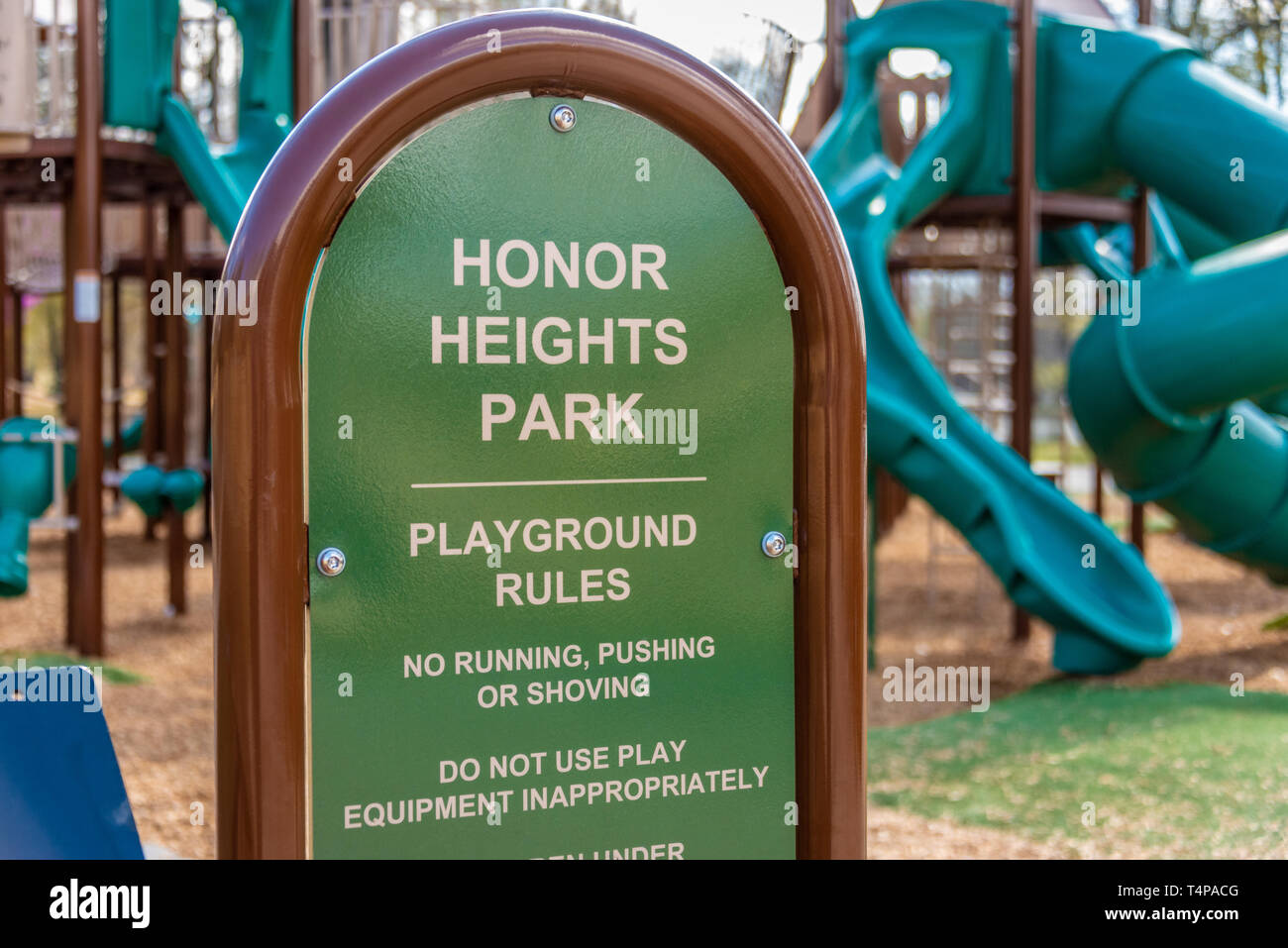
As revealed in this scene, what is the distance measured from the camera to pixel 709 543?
2.05 m

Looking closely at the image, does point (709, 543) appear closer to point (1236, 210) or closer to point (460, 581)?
point (460, 581)

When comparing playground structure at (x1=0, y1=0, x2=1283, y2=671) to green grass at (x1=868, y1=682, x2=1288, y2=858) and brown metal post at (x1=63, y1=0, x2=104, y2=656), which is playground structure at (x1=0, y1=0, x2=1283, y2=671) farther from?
green grass at (x1=868, y1=682, x2=1288, y2=858)

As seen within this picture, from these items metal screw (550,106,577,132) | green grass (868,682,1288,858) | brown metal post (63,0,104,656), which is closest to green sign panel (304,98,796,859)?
metal screw (550,106,577,132)

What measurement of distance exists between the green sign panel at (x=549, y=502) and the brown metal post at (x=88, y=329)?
5885 millimetres

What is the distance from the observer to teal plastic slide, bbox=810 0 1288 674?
6.57 metres

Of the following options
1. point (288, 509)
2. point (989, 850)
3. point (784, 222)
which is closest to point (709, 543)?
point (784, 222)

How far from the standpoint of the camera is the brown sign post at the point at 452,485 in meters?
1.77

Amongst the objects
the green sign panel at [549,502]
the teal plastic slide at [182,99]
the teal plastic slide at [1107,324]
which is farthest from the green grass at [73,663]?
the green sign panel at [549,502]

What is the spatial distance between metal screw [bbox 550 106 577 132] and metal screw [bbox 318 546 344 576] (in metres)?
0.72

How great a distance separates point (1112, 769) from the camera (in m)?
5.23

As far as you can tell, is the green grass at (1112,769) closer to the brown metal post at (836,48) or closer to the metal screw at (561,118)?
the metal screw at (561,118)

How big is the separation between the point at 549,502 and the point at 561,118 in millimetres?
589

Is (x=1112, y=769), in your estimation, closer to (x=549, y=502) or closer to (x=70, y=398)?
(x=549, y=502)

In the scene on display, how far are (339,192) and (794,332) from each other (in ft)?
2.48
